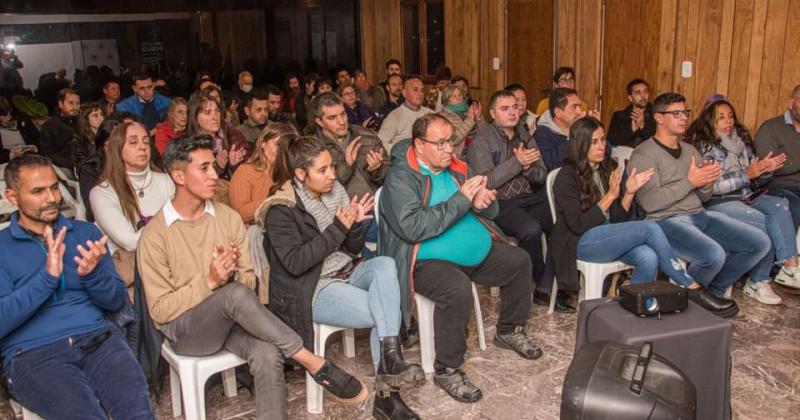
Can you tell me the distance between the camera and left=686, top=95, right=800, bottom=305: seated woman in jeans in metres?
4.27

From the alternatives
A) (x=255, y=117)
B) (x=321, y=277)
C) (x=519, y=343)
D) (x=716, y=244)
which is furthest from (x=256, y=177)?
(x=716, y=244)

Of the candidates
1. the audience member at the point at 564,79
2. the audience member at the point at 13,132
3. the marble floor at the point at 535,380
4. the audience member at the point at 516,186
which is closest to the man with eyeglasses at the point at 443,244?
the marble floor at the point at 535,380

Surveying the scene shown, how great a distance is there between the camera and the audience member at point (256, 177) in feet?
12.4

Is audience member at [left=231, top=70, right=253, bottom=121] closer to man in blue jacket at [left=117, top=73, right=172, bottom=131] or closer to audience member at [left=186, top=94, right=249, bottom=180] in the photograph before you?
man in blue jacket at [left=117, top=73, right=172, bottom=131]

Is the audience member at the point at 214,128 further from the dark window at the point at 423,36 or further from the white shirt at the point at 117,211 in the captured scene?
the dark window at the point at 423,36

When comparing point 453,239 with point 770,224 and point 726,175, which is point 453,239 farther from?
point 770,224

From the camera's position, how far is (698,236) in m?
3.88

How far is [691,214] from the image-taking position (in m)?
4.07

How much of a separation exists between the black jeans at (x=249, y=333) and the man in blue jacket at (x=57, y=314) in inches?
9.1

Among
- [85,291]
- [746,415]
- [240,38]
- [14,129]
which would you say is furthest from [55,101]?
[746,415]

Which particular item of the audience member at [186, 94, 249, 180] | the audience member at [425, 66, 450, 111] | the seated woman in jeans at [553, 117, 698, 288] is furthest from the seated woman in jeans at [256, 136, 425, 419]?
the audience member at [425, 66, 450, 111]

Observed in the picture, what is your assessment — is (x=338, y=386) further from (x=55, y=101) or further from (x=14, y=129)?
(x=55, y=101)

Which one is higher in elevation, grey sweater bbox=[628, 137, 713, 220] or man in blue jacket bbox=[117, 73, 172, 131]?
man in blue jacket bbox=[117, 73, 172, 131]

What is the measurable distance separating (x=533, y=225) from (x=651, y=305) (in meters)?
1.51
